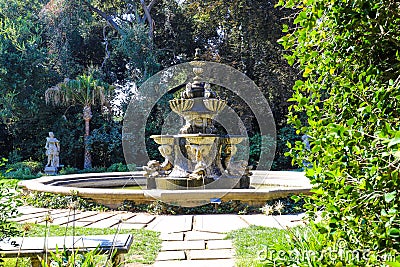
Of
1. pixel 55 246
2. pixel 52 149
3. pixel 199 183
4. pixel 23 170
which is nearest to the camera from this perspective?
pixel 55 246

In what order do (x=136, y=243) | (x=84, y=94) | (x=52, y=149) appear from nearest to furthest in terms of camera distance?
(x=136, y=243) < (x=52, y=149) < (x=84, y=94)

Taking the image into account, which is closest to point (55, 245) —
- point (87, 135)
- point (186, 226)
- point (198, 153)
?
point (186, 226)

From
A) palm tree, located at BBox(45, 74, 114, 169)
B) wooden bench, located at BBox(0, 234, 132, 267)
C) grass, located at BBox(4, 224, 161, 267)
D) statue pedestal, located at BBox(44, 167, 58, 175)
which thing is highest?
palm tree, located at BBox(45, 74, 114, 169)

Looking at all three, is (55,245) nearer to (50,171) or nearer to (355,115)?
(355,115)

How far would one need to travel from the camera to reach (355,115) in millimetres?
1604

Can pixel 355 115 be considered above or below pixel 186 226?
above

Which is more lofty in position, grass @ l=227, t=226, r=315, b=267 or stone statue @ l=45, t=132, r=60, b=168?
stone statue @ l=45, t=132, r=60, b=168

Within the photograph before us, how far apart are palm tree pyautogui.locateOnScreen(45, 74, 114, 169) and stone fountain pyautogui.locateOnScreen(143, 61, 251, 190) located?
9.99 meters

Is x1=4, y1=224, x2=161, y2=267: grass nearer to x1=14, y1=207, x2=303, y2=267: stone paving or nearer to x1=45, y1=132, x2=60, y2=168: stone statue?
x1=14, y1=207, x2=303, y2=267: stone paving

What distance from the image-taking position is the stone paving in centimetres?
350

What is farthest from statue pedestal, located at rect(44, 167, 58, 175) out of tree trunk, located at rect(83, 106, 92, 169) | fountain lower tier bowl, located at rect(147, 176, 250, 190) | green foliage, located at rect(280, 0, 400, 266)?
green foliage, located at rect(280, 0, 400, 266)

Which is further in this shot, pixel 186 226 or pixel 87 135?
pixel 87 135

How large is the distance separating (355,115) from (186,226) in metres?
3.47

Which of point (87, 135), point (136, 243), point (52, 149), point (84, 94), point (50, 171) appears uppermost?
point (84, 94)
